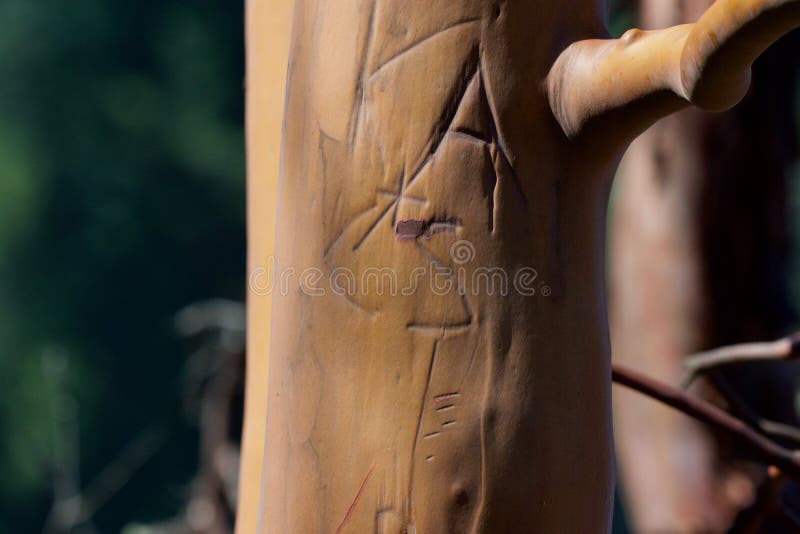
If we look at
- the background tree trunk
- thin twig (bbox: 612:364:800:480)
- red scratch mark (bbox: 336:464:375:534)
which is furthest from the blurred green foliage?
red scratch mark (bbox: 336:464:375:534)

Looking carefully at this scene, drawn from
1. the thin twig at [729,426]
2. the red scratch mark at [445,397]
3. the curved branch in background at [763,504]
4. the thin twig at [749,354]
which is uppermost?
the red scratch mark at [445,397]

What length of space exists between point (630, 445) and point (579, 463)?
1.38 metres

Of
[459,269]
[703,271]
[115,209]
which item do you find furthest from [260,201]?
[115,209]

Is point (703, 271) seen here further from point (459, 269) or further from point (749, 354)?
point (459, 269)

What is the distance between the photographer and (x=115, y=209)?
4.34 m

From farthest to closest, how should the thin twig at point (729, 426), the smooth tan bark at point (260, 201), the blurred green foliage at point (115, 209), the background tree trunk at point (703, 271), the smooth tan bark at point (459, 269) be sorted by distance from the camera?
the blurred green foliage at point (115, 209) < the background tree trunk at point (703, 271) < the thin twig at point (729, 426) < the smooth tan bark at point (260, 201) < the smooth tan bark at point (459, 269)

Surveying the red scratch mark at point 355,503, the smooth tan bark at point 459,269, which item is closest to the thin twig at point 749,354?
the smooth tan bark at point 459,269

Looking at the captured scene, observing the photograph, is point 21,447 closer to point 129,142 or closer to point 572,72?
point 129,142

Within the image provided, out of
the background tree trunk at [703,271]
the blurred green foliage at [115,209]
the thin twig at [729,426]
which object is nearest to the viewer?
the thin twig at [729,426]

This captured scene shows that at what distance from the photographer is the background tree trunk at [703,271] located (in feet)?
5.98

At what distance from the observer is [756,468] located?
5.84 feet

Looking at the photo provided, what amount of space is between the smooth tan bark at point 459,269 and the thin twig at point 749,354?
49 centimetres

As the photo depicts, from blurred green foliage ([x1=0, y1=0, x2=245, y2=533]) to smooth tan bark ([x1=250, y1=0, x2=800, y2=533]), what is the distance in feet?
11.5

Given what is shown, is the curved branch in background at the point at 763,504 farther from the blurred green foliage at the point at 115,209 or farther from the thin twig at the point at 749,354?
the blurred green foliage at the point at 115,209
